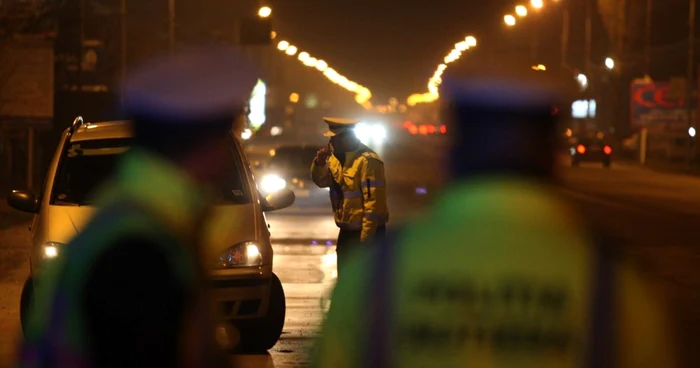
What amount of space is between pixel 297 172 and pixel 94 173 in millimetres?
17971

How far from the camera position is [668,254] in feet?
61.7

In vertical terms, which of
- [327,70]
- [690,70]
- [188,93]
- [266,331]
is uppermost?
[327,70]

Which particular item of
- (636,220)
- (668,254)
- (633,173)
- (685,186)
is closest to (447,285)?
(668,254)

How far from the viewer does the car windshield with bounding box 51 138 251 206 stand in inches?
410

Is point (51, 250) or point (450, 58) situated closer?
point (51, 250)

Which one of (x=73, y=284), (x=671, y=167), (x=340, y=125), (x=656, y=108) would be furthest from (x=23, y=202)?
(x=656, y=108)

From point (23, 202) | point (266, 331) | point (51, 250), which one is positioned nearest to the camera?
point (51, 250)

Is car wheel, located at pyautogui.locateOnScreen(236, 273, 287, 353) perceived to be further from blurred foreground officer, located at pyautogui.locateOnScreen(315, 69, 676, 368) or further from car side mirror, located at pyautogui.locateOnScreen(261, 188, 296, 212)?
car side mirror, located at pyautogui.locateOnScreen(261, 188, 296, 212)

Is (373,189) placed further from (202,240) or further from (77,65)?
(77,65)

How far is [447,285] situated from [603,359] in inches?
47.9

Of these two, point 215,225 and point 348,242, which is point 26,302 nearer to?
point 215,225

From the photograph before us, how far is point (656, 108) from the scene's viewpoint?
196 ft

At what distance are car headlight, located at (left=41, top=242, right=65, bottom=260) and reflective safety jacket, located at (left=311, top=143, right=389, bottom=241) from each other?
2338 millimetres

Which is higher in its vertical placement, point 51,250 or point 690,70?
point 690,70
